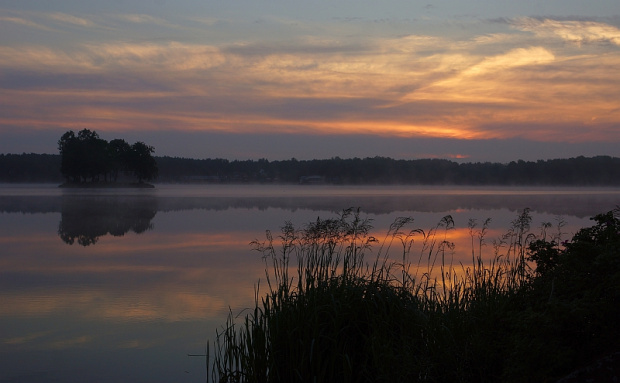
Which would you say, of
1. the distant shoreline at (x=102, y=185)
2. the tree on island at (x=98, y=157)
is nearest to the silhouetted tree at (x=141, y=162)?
the tree on island at (x=98, y=157)

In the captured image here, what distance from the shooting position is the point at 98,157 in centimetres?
11231

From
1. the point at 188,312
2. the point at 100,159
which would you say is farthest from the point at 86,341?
the point at 100,159

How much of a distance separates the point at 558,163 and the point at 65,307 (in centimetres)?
14713

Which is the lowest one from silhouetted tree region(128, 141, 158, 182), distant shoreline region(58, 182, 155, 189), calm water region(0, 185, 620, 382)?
calm water region(0, 185, 620, 382)

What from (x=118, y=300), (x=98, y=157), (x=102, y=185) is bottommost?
(x=118, y=300)

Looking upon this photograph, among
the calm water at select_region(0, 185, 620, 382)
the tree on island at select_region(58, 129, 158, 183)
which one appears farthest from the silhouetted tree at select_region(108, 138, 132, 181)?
the calm water at select_region(0, 185, 620, 382)

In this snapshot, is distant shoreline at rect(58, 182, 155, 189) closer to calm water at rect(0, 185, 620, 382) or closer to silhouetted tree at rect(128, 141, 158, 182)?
silhouetted tree at rect(128, 141, 158, 182)

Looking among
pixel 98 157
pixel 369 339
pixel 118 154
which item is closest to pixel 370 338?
pixel 369 339

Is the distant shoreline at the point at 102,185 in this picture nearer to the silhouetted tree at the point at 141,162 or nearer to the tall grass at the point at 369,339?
the silhouetted tree at the point at 141,162

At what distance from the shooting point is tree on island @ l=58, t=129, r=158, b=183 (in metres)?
111

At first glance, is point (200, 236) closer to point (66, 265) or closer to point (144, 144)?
point (66, 265)

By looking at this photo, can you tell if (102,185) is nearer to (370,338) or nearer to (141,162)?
(141,162)

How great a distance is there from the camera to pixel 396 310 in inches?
267

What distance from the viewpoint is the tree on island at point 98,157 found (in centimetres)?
11056
